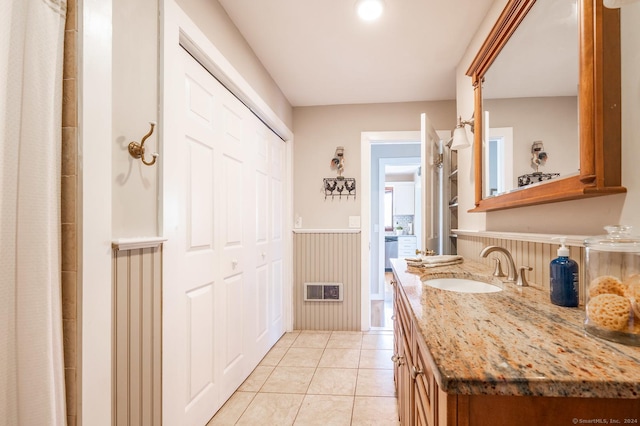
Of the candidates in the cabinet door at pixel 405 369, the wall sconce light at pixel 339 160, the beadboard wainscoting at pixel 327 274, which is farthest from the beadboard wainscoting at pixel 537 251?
the wall sconce light at pixel 339 160

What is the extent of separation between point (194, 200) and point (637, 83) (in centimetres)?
169

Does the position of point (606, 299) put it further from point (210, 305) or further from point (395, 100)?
point (395, 100)

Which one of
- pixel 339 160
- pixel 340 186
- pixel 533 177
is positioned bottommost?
pixel 533 177

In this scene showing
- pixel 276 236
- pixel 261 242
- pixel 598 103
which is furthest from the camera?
pixel 276 236

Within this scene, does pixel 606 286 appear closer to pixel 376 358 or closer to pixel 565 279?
pixel 565 279

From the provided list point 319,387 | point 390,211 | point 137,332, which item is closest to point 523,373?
point 137,332

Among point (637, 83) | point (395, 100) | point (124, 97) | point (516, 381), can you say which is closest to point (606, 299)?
point (516, 381)

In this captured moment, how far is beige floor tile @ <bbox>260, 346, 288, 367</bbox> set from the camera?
2550 mm

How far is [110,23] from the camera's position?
99cm

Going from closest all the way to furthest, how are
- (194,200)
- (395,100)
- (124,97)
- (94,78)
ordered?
(94,78), (124,97), (194,200), (395,100)

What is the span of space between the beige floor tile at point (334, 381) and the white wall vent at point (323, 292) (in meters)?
0.96

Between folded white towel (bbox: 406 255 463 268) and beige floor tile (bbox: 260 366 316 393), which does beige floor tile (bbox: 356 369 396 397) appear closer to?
beige floor tile (bbox: 260 366 316 393)

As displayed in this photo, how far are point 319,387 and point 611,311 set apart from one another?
6.19 ft

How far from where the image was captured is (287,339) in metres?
3.08
